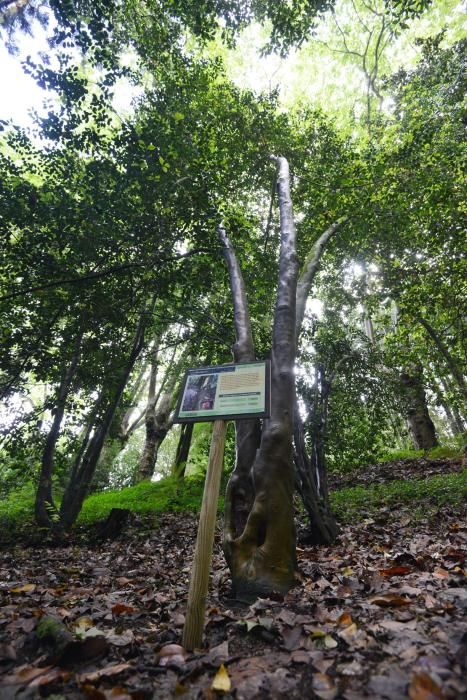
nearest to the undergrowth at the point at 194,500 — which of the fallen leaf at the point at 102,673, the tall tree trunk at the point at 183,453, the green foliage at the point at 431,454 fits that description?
the tall tree trunk at the point at 183,453

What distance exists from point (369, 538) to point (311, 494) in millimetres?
980

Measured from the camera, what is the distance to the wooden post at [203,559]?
2.26m

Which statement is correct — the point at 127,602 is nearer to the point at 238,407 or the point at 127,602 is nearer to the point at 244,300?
the point at 238,407

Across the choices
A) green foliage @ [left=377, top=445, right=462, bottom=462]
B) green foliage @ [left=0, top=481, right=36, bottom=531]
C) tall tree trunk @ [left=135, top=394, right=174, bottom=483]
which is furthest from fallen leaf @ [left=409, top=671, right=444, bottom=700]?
tall tree trunk @ [left=135, top=394, right=174, bottom=483]

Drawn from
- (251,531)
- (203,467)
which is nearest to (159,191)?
(251,531)

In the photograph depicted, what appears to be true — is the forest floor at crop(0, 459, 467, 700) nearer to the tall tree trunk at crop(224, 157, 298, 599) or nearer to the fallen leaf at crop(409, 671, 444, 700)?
the fallen leaf at crop(409, 671, 444, 700)

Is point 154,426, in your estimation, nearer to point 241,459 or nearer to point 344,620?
point 241,459

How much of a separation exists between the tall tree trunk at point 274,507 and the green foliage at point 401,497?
367 centimetres

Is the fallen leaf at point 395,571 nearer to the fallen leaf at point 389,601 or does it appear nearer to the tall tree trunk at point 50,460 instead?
the fallen leaf at point 389,601

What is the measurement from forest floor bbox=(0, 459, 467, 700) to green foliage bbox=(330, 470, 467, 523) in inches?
103

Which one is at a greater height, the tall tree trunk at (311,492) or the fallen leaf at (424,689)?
the tall tree trunk at (311,492)

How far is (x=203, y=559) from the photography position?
2.40m

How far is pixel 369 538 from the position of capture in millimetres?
5012

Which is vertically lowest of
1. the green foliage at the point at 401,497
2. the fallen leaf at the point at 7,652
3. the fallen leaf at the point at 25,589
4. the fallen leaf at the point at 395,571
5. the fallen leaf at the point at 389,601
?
the fallen leaf at the point at 7,652
